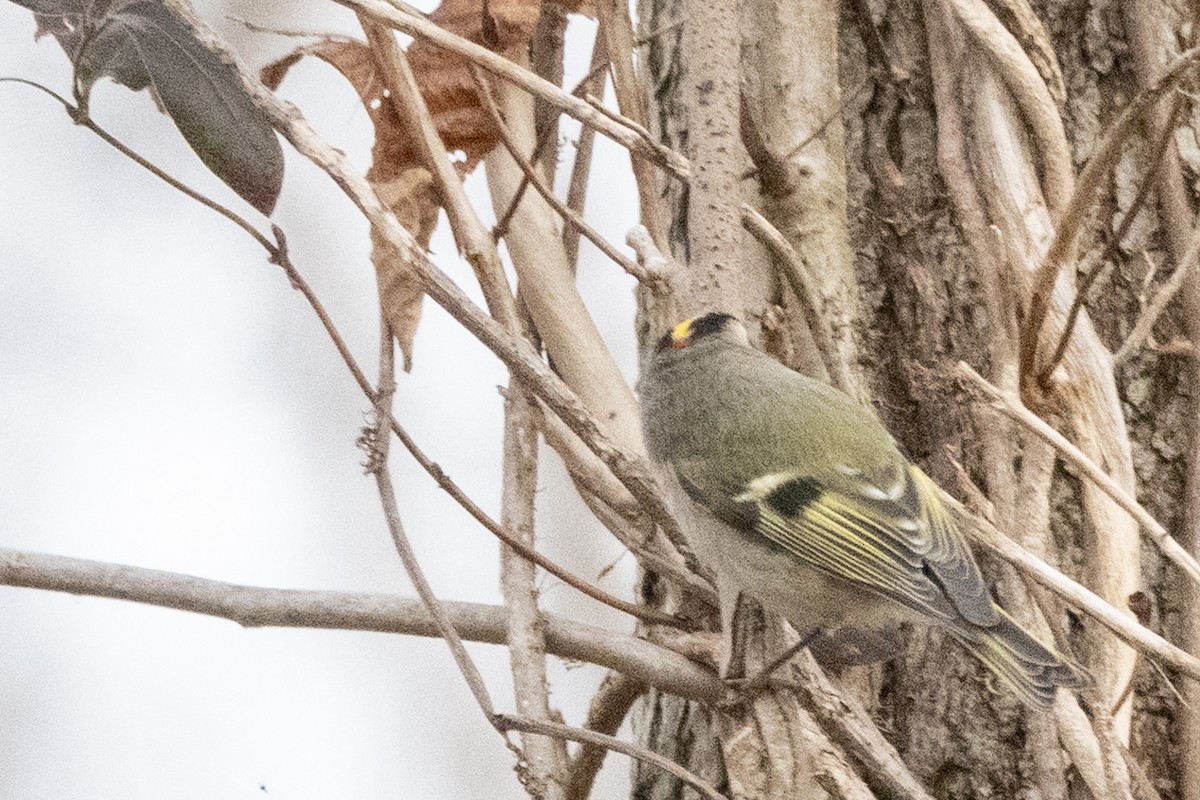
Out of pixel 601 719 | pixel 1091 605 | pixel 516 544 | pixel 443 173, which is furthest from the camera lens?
pixel 601 719

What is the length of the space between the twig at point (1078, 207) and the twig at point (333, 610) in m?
0.65

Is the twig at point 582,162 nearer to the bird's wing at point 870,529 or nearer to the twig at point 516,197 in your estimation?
the twig at point 516,197

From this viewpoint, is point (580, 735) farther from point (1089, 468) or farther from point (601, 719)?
point (1089, 468)

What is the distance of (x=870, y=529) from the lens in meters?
1.66

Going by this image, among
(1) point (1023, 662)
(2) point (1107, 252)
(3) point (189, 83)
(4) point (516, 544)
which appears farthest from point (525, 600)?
(2) point (1107, 252)

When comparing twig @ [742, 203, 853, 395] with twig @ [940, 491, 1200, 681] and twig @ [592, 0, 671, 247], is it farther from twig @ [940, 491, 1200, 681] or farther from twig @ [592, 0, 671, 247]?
twig @ [940, 491, 1200, 681]

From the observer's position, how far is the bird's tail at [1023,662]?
1477mm

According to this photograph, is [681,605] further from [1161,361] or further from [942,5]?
[942,5]

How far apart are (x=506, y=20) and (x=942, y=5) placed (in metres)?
0.67

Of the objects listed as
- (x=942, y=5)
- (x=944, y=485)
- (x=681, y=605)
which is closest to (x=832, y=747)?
(x=681, y=605)

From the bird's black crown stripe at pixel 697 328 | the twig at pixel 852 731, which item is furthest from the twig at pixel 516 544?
the bird's black crown stripe at pixel 697 328

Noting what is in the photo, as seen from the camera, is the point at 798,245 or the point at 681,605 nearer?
the point at 681,605

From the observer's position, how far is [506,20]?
6.08 feet

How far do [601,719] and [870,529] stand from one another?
521 millimetres
